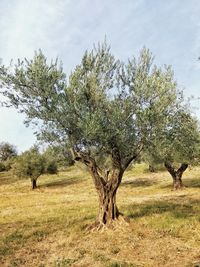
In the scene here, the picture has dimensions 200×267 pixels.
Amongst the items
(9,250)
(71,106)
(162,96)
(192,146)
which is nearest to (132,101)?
(162,96)

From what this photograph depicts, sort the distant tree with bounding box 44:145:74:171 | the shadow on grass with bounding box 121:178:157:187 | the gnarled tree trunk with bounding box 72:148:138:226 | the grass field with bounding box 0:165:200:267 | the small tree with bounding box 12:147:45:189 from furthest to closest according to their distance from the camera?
the small tree with bounding box 12:147:45:189 < the shadow on grass with bounding box 121:178:157:187 < the gnarled tree trunk with bounding box 72:148:138:226 < the distant tree with bounding box 44:145:74:171 < the grass field with bounding box 0:165:200:267

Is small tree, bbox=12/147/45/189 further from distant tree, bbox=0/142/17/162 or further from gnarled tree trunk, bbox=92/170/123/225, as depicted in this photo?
distant tree, bbox=0/142/17/162

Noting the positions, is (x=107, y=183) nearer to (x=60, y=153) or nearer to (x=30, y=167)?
(x=60, y=153)

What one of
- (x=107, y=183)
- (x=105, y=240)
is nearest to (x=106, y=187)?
(x=107, y=183)

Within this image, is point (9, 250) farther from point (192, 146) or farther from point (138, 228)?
point (192, 146)

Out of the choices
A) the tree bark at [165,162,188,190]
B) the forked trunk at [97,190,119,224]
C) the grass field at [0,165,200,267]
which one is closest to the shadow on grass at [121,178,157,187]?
the tree bark at [165,162,188,190]

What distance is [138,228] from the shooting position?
866 inches

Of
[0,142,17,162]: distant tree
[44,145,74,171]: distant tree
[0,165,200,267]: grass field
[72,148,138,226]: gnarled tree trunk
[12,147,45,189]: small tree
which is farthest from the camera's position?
[0,142,17,162]: distant tree

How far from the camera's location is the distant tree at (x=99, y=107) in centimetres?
2036

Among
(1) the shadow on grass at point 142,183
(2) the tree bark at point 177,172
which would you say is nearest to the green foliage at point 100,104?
(2) the tree bark at point 177,172

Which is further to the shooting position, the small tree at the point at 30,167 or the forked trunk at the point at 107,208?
the small tree at the point at 30,167

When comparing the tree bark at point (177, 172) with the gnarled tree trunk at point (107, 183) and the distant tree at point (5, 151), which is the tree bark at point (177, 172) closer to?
the gnarled tree trunk at point (107, 183)

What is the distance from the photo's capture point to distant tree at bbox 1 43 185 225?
20.4m

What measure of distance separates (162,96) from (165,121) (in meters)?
1.55
